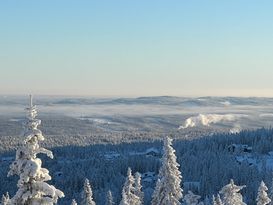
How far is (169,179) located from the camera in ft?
129

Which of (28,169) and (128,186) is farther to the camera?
(128,186)

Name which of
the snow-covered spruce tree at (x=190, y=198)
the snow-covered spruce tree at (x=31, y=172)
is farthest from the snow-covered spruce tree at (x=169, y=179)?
the snow-covered spruce tree at (x=31, y=172)

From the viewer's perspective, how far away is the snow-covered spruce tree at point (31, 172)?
19688mm

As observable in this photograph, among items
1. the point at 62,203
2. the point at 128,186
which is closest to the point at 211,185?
the point at 62,203

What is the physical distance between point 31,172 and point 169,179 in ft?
68.5

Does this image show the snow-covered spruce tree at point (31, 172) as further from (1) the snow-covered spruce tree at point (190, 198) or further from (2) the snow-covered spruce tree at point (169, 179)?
(1) the snow-covered spruce tree at point (190, 198)

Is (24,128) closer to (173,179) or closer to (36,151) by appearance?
(36,151)

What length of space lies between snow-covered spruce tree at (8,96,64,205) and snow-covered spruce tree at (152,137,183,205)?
63.2ft

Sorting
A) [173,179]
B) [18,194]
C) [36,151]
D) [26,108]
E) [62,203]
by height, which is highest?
[26,108]

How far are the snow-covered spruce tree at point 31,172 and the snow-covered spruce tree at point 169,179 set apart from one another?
19255mm

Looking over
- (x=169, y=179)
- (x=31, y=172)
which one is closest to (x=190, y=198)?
(x=169, y=179)

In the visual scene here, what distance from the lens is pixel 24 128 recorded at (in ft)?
65.5

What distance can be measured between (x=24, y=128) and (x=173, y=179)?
21.0 metres

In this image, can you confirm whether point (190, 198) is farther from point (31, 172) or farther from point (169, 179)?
point (31, 172)
